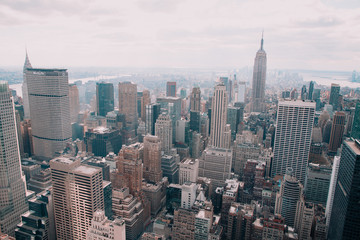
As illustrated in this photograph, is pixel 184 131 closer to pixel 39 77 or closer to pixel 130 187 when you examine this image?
pixel 130 187

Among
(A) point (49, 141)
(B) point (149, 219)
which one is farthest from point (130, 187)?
(A) point (49, 141)

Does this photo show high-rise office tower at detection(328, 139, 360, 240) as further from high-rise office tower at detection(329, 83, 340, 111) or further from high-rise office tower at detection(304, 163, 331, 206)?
high-rise office tower at detection(329, 83, 340, 111)

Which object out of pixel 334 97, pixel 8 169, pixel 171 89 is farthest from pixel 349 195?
pixel 171 89

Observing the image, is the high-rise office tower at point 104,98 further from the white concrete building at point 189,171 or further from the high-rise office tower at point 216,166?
the high-rise office tower at point 216,166

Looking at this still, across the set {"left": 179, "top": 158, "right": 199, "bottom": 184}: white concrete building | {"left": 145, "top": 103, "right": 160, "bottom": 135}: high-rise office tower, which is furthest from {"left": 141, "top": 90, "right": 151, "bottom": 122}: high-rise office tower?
{"left": 179, "top": 158, "right": 199, "bottom": 184}: white concrete building

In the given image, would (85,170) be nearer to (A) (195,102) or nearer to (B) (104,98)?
(A) (195,102)
